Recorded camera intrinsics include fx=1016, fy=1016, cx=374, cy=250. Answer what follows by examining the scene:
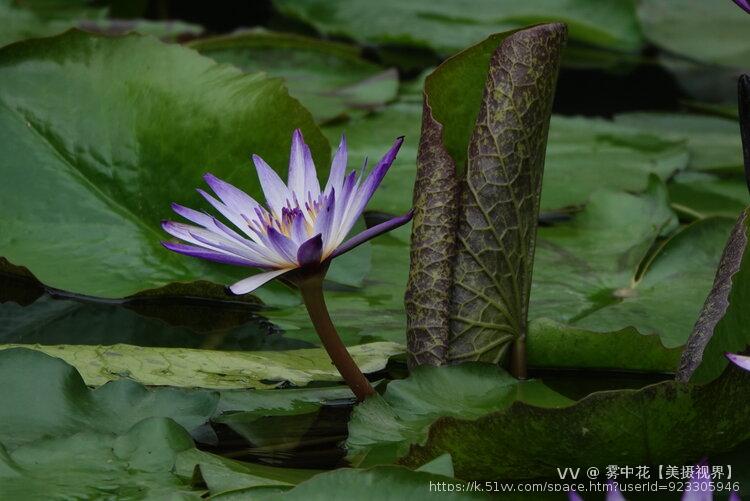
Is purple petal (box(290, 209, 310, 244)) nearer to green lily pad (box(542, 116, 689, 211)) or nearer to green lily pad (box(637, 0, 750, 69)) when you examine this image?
green lily pad (box(542, 116, 689, 211))

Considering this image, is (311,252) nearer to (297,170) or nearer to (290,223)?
(290,223)

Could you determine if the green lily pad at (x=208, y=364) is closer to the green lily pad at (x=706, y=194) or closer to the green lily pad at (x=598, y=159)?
the green lily pad at (x=598, y=159)

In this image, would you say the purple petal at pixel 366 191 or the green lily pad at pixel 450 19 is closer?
the purple petal at pixel 366 191

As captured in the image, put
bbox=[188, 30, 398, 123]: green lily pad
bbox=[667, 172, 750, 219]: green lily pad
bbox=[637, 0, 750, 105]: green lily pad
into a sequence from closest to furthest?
bbox=[667, 172, 750, 219]: green lily pad
bbox=[188, 30, 398, 123]: green lily pad
bbox=[637, 0, 750, 105]: green lily pad

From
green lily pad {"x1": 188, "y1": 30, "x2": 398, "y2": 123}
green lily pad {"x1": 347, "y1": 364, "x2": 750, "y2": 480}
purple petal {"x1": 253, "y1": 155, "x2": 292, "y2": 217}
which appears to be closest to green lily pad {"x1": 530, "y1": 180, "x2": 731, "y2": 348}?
green lily pad {"x1": 347, "y1": 364, "x2": 750, "y2": 480}

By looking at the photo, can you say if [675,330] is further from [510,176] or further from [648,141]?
[648,141]

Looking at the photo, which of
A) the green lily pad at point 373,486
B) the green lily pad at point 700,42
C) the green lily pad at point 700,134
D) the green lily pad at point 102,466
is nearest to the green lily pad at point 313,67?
the green lily pad at point 700,134

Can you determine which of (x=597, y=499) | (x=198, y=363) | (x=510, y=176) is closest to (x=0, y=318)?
(x=198, y=363)
